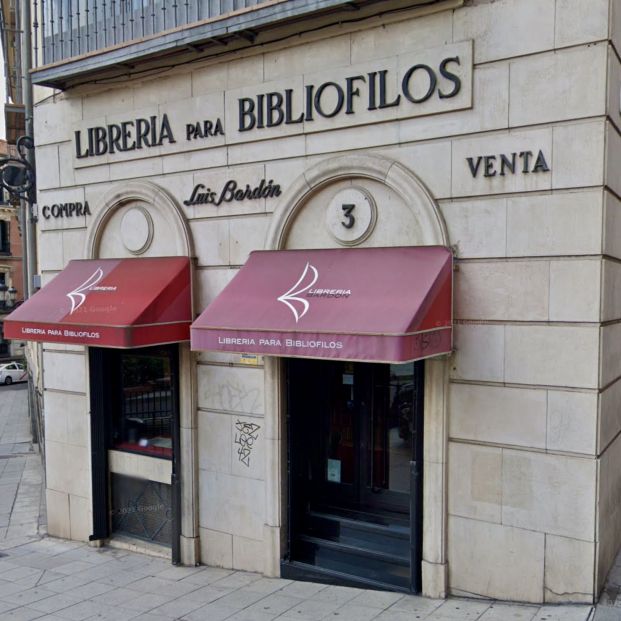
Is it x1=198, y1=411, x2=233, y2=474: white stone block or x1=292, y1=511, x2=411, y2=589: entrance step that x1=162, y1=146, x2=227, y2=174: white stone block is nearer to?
x1=198, y1=411, x2=233, y2=474: white stone block

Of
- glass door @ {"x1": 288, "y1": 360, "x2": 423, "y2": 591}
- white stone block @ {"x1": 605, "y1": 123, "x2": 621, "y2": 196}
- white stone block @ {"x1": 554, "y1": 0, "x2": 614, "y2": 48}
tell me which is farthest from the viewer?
glass door @ {"x1": 288, "y1": 360, "x2": 423, "y2": 591}

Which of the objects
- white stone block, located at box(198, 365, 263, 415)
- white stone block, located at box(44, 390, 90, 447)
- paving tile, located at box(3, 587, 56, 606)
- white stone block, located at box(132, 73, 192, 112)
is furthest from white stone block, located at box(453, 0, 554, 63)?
paving tile, located at box(3, 587, 56, 606)

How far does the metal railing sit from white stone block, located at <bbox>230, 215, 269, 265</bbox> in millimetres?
2496

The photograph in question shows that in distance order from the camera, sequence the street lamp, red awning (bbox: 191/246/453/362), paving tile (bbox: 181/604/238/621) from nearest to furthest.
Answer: red awning (bbox: 191/246/453/362), paving tile (bbox: 181/604/238/621), the street lamp

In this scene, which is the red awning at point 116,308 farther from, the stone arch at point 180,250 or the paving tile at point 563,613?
the paving tile at point 563,613

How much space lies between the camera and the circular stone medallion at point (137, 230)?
357 inches

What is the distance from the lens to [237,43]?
7.94 m

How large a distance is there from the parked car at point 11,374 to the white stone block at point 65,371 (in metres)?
33.0

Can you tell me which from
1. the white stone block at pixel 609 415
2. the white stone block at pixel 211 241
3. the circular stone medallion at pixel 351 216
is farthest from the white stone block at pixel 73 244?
the white stone block at pixel 609 415

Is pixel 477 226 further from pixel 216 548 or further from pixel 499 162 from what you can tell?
pixel 216 548

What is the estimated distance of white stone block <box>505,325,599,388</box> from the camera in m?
5.91

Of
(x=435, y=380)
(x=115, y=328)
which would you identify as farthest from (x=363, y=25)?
(x=115, y=328)

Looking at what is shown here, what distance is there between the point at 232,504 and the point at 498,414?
3653mm

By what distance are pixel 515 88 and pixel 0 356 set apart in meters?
53.8
